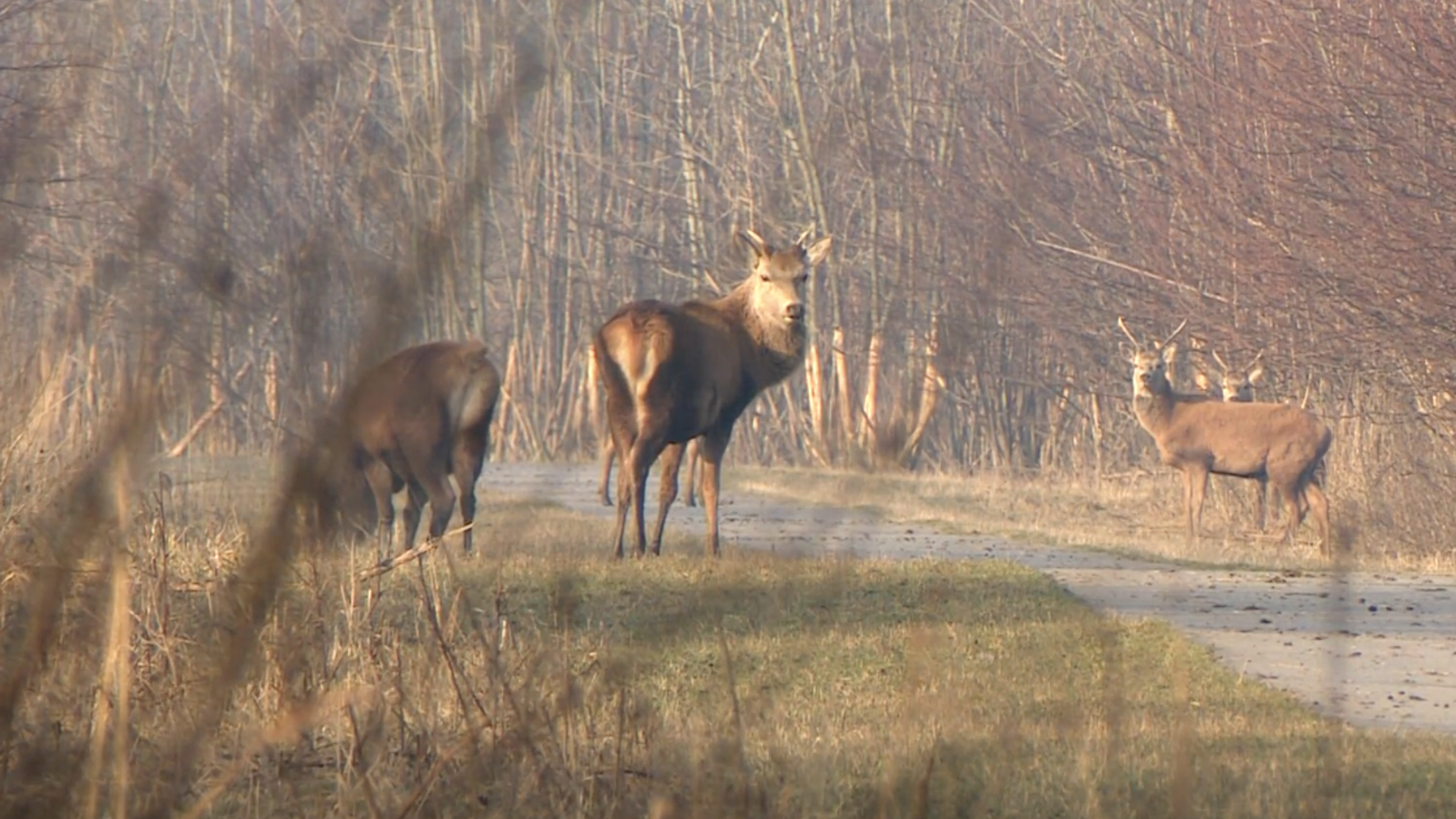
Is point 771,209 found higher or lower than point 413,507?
higher

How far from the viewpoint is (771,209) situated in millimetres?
3422

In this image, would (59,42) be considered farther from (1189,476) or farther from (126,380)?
(1189,476)

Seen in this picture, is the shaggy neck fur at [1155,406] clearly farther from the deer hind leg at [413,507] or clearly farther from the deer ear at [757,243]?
the deer hind leg at [413,507]

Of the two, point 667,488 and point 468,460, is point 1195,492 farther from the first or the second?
point 468,460


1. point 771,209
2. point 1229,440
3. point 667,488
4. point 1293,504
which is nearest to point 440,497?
point 667,488

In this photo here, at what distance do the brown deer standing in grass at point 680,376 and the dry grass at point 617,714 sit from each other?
3356 millimetres

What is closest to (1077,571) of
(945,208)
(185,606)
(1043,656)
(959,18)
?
(1043,656)

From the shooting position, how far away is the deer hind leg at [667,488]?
13898 mm

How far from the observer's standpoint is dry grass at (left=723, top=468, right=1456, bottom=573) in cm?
1769

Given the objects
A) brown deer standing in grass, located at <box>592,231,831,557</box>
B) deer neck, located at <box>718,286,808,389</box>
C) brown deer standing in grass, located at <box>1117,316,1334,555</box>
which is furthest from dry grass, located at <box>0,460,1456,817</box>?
brown deer standing in grass, located at <box>1117,316,1334,555</box>

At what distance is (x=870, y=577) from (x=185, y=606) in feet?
20.0

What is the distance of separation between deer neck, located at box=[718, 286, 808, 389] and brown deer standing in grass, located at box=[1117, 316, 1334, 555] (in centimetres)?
706

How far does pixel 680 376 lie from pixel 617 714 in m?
7.95

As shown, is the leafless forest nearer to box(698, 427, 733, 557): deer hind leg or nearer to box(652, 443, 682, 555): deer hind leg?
box(698, 427, 733, 557): deer hind leg
